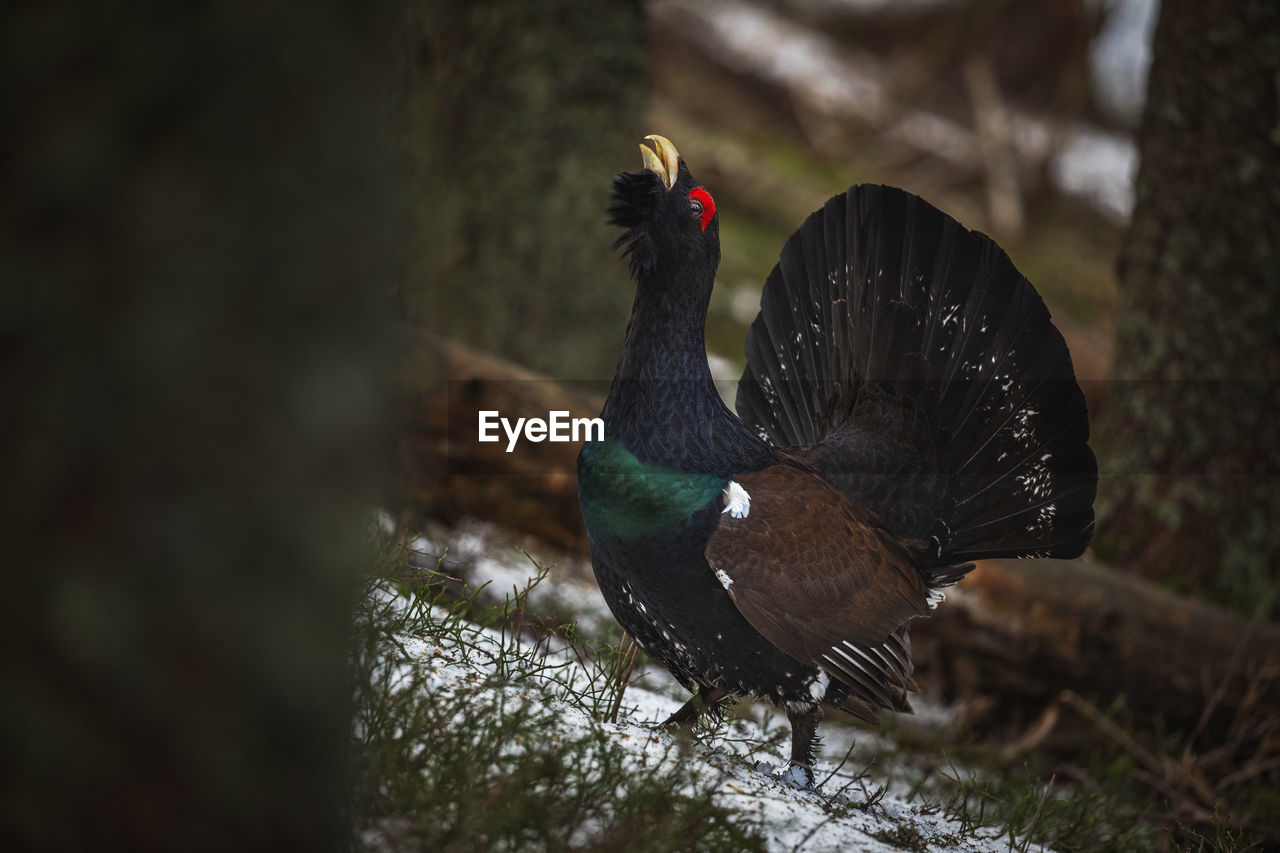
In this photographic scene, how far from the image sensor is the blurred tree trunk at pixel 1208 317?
16.8 ft

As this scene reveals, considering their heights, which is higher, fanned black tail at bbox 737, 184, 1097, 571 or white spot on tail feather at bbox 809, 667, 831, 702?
fanned black tail at bbox 737, 184, 1097, 571

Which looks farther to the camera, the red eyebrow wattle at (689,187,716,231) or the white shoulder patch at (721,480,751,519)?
the red eyebrow wattle at (689,187,716,231)

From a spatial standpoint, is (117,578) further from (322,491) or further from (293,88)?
(293,88)

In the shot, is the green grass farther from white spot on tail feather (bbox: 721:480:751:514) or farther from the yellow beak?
the yellow beak

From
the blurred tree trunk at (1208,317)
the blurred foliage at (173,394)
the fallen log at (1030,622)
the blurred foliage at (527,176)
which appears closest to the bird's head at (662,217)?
the blurred foliage at (173,394)

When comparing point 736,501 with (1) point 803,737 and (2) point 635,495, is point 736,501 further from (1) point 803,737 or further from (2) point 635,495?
(1) point 803,737

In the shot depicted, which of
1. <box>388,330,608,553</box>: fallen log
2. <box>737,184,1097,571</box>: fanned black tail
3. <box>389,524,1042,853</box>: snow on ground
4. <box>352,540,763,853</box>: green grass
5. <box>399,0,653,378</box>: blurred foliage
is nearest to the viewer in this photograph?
<box>352,540,763,853</box>: green grass

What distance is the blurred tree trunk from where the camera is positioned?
5125 mm

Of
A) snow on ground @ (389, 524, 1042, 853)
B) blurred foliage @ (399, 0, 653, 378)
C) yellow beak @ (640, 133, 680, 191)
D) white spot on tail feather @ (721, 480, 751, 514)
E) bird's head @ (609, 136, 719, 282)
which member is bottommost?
snow on ground @ (389, 524, 1042, 853)

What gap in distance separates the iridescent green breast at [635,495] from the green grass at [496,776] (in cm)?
52

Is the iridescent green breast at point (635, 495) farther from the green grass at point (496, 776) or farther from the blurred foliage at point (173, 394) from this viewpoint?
the blurred foliage at point (173, 394)

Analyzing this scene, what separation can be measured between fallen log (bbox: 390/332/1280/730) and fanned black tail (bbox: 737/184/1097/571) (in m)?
1.24

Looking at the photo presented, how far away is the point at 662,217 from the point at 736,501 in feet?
2.85

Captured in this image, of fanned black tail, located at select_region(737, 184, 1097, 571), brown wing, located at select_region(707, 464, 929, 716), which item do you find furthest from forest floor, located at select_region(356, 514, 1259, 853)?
fanned black tail, located at select_region(737, 184, 1097, 571)
